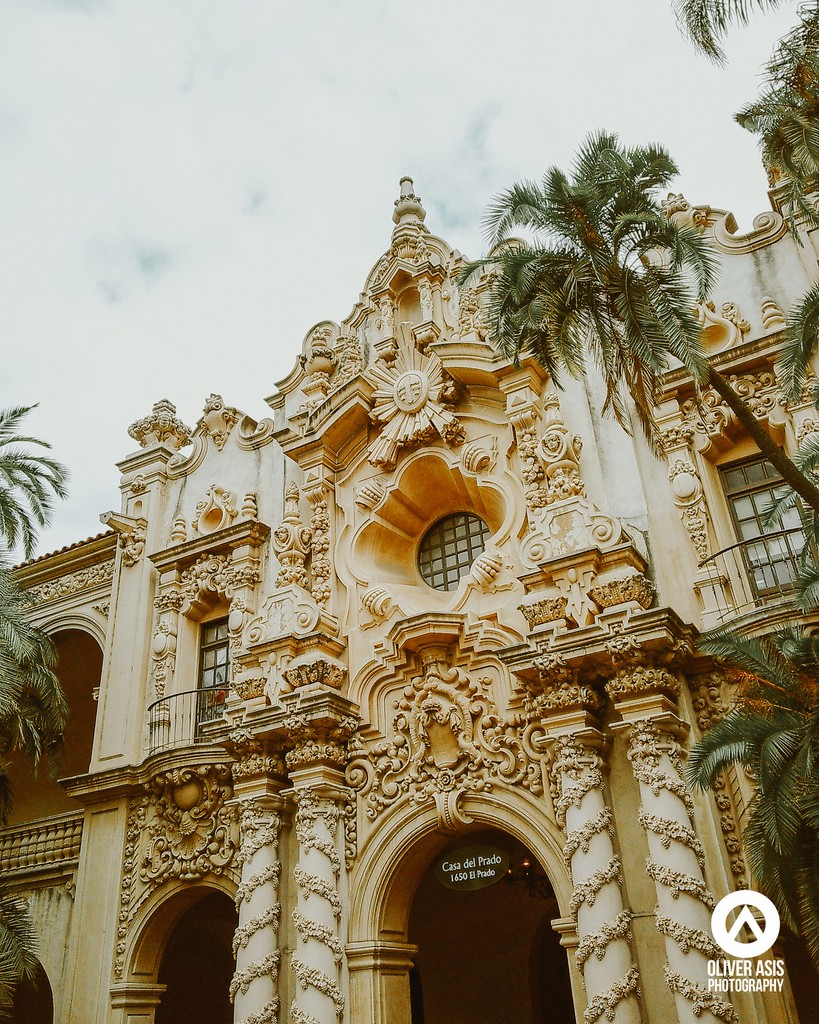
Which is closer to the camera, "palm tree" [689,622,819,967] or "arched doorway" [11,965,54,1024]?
"palm tree" [689,622,819,967]

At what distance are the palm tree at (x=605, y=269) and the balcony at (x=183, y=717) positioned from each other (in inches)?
366

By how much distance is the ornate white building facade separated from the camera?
12.7m

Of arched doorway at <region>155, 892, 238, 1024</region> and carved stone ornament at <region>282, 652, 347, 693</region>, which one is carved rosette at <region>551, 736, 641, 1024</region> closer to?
carved stone ornament at <region>282, 652, 347, 693</region>

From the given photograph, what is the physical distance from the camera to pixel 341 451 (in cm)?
1847

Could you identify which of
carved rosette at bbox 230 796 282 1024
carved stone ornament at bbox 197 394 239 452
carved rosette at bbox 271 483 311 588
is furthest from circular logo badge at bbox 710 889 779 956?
carved stone ornament at bbox 197 394 239 452

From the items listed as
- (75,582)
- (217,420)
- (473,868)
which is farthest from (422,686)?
(75,582)

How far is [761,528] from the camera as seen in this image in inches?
547

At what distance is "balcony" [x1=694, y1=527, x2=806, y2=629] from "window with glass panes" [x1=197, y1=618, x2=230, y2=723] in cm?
914

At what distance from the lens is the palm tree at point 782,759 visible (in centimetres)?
971

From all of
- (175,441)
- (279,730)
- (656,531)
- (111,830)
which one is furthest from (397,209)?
(111,830)

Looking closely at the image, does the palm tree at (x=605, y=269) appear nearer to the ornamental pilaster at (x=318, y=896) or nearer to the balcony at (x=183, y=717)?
the ornamental pilaster at (x=318, y=896)

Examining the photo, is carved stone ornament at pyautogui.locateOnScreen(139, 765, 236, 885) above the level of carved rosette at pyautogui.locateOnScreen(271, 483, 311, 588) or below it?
below

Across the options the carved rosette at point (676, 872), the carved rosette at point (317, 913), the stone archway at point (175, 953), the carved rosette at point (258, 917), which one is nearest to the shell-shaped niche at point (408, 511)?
the carved rosette at point (317, 913)

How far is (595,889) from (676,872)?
1087 mm
